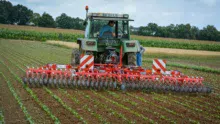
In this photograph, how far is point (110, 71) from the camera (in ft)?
29.7

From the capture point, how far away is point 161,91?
9.01 m

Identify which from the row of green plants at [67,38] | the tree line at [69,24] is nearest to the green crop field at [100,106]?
the row of green plants at [67,38]

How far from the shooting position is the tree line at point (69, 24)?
59281mm

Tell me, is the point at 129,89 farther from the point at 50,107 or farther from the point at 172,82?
the point at 50,107

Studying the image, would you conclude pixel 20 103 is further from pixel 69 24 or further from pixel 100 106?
pixel 69 24

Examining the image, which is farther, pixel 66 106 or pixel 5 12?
pixel 5 12

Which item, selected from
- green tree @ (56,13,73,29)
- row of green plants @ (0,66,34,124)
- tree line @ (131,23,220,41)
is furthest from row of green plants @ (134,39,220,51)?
row of green plants @ (0,66,34,124)

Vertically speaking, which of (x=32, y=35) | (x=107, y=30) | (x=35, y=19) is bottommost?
(x=107, y=30)

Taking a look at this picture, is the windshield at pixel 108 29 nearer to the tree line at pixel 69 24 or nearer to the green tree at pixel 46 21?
the tree line at pixel 69 24

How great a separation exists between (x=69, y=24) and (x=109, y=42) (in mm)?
59394

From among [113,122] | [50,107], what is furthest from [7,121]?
[113,122]

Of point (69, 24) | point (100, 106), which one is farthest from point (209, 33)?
point (100, 106)

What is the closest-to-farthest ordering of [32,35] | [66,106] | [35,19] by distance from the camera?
[66,106]
[32,35]
[35,19]

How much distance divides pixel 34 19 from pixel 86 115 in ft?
224
